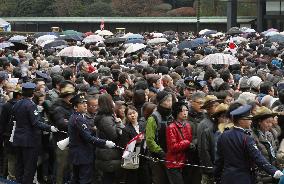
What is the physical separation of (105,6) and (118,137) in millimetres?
66806

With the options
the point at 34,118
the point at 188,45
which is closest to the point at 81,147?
the point at 34,118

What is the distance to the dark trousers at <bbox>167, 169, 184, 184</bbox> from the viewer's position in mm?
10539

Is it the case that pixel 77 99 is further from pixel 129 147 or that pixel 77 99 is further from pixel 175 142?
pixel 175 142

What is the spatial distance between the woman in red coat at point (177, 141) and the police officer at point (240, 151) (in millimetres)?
1471

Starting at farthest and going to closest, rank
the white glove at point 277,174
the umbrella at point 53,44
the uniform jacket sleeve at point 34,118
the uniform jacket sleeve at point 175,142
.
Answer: the umbrella at point 53,44 → the uniform jacket sleeve at point 34,118 → the uniform jacket sleeve at point 175,142 → the white glove at point 277,174

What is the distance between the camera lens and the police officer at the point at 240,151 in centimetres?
875

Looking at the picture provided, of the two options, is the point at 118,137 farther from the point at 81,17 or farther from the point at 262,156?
the point at 81,17

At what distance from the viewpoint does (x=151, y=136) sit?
418 inches

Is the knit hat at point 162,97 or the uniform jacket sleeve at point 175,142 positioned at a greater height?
the knit hat at point 162,97

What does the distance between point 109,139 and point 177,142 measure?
3.78ft

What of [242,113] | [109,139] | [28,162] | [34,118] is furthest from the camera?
[28,162]

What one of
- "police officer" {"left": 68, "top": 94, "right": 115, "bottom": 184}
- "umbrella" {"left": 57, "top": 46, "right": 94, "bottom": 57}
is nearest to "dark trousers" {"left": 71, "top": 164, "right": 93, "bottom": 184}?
"police officer" {"left": 68, "top": 94, "right": 115, "bottom": 184}

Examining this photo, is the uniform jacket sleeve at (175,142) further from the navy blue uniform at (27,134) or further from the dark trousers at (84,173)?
the navy blue uniform at (27,134)

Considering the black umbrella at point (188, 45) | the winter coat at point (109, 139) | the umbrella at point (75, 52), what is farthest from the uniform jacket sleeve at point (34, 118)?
the black umbrella at point (188, 45)
